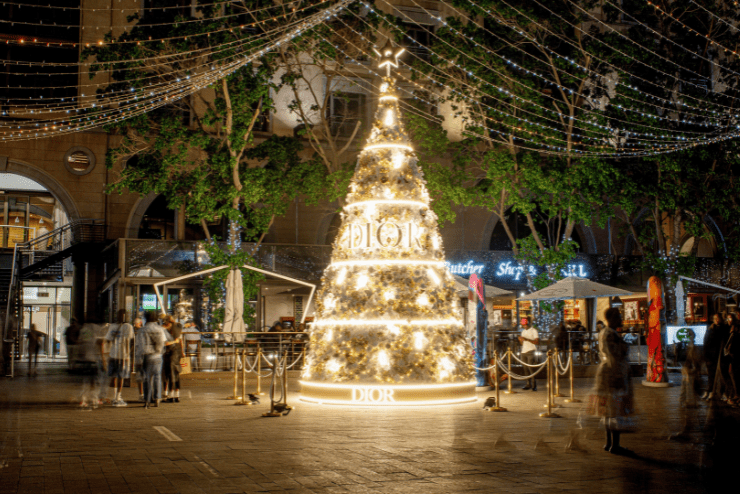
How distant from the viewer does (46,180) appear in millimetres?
27266

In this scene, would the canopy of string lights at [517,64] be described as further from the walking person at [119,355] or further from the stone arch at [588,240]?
the walking person at [119,355]

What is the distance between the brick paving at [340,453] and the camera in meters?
6.34

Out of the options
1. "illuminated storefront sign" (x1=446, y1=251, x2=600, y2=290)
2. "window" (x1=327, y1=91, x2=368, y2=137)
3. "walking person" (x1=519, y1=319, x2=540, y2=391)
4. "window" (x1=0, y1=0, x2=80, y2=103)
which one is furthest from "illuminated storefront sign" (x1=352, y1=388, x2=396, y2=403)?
"window" (x1=0, y1=0, x2=80, y2=103)

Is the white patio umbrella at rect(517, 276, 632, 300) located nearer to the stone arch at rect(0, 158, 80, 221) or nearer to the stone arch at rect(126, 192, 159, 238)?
the stone arch at rect(126, 192, 159, 238)

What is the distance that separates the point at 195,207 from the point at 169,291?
254 inches

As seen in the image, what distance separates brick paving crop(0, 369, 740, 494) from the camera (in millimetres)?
6344

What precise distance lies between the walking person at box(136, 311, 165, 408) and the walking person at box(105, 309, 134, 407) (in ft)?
1.10

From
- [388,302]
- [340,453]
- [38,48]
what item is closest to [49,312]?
[38,48]

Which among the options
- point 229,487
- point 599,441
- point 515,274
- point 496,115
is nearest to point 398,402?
point 599,441

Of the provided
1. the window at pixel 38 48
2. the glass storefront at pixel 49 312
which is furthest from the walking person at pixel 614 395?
the glass storefront at pixel 49 312

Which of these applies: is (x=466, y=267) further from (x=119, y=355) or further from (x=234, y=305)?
(x=119, y=355)

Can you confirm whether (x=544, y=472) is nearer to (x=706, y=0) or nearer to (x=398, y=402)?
(x=398, y=402)

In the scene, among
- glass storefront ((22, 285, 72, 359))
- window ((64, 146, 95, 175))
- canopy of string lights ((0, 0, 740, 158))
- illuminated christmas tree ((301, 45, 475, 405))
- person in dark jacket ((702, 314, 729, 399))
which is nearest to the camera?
illuminated christmas tree ((301, 45, 475, 405))

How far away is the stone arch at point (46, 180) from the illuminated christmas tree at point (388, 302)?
56.4ft
